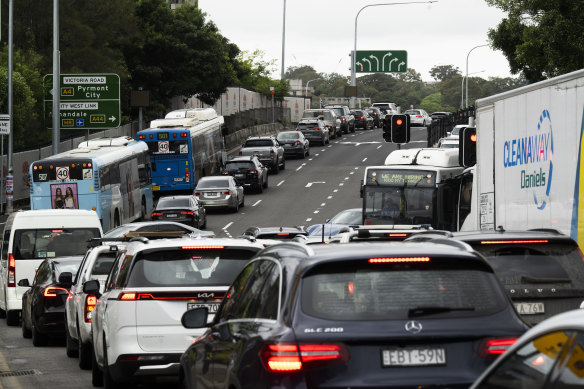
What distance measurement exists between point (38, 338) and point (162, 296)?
7.90 m

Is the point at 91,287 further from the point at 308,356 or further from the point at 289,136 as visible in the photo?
the point at 289,136

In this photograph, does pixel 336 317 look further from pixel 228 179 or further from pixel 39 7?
pixel 39 7

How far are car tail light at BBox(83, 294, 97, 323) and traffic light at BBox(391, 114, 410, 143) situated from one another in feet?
60.5

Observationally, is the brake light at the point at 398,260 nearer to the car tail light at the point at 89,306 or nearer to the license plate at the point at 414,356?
the license plate at the point at 414,356

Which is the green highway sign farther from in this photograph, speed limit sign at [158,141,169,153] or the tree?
the tree

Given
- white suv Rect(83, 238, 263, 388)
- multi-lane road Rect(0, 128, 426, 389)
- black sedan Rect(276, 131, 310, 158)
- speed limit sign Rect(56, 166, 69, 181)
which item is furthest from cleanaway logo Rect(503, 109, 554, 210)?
black sedan Rect(276, 131, 310, 158)

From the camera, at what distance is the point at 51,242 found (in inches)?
873

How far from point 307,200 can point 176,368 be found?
128 ft

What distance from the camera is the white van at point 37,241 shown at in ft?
71.9

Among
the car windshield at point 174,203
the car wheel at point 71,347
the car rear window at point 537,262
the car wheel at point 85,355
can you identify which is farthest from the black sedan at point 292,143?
the car rear window at point 537,262

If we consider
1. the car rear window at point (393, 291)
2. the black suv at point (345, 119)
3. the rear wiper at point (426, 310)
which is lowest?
the rear wiper at point (426, 310)

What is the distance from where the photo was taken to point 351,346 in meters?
6.22

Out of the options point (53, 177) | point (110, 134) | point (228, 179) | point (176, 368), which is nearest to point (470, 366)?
point (176, 368)

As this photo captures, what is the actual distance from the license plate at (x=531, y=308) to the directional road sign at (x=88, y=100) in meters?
38.6
